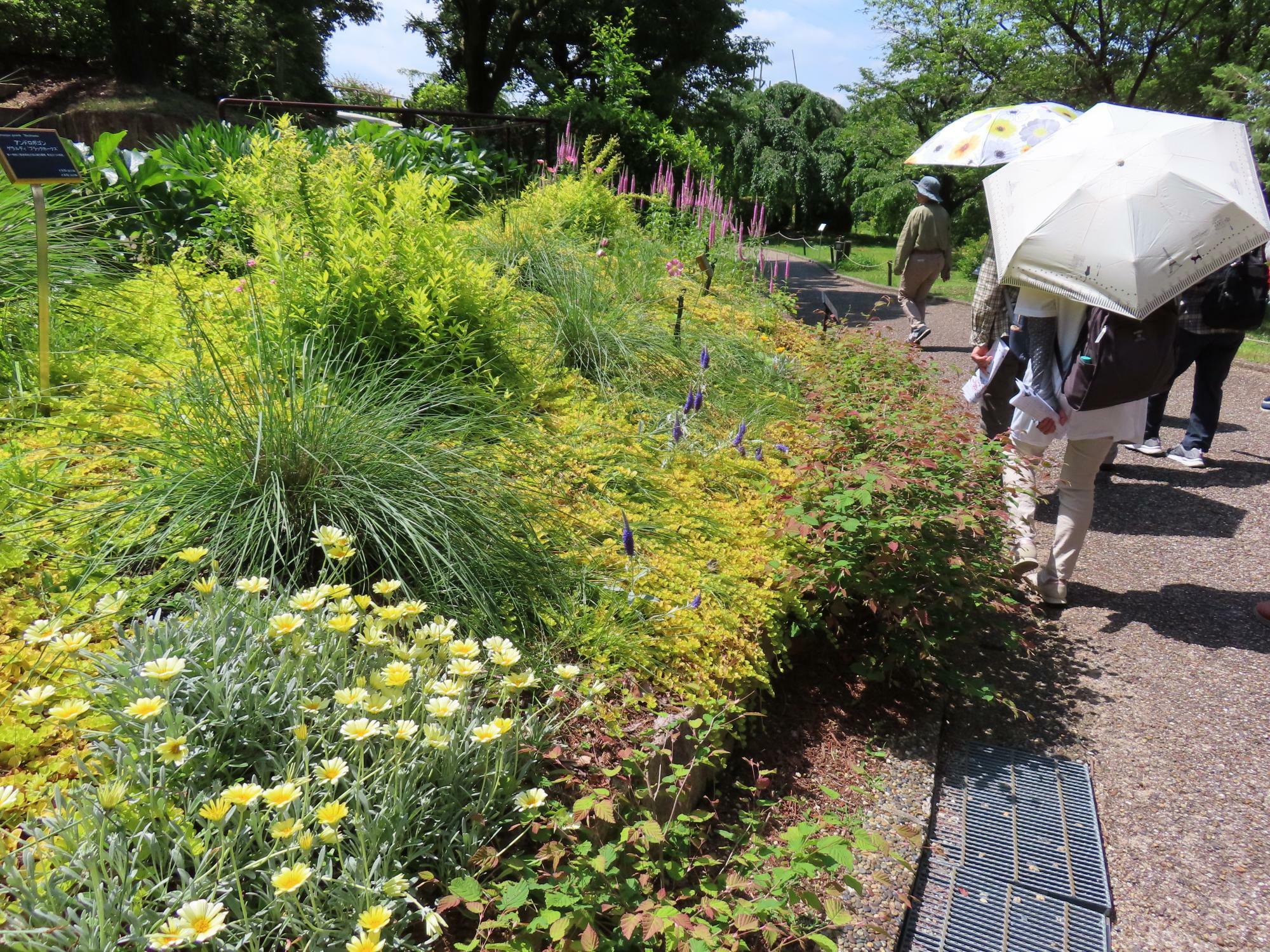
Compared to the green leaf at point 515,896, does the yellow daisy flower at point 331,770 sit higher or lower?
higher

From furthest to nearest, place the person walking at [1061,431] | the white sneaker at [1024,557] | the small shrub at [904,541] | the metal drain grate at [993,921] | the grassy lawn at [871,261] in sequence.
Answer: the grassy lawn at [871,261], the white sneaker at [1024,557], the person walking at [1061,431], the small shrub at [904,541], the metal drain grate at [993,921]

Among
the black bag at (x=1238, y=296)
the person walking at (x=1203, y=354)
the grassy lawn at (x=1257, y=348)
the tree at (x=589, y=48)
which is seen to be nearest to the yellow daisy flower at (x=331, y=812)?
the person walking at (x=1203, y=354)

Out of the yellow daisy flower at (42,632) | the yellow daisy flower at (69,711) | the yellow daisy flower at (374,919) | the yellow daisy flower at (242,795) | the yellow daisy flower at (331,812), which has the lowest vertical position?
the yellow daisy flower at (374,919)

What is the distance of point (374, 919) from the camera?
133cm

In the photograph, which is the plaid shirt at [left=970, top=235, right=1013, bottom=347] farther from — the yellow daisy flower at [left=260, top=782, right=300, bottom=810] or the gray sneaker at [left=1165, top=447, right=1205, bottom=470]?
the yellow daisy flower at [left=260, top=782, right=300, bottom=810]

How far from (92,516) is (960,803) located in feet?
9.96

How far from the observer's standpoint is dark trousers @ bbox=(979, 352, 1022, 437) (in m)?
4.56

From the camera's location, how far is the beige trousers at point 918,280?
28.4 feet

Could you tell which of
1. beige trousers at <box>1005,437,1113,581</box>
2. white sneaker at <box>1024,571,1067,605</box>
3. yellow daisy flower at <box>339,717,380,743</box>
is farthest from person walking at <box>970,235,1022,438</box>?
yellow daisy flower at <box>339,717,380,743</box>

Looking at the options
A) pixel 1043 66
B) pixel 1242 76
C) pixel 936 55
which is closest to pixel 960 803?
pixel 1242 76

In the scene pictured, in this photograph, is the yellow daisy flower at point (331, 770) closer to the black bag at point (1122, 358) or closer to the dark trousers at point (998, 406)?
the black bag at point (1122, 358)

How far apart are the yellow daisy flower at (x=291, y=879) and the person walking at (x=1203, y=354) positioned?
18.1 ft

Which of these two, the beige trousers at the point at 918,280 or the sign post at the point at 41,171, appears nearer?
the sign post at the point at 41,171

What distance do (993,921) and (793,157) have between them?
30.3 m
